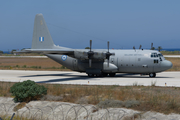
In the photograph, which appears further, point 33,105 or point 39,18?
point 39,18

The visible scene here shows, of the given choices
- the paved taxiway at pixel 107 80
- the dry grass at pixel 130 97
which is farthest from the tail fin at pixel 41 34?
the dry grass at pixel 130 97

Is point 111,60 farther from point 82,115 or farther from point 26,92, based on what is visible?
point 82,115

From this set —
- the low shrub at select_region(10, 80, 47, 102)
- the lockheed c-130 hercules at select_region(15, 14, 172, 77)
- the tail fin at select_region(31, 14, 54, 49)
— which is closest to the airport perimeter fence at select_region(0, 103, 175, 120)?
the low shrub at select_region(10, 80, 47, 102)

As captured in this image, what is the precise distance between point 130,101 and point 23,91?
9.10 m

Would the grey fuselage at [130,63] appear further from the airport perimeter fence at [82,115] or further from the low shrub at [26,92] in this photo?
the airport perimeter fence at [82,115]

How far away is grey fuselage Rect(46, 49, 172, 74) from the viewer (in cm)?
3309

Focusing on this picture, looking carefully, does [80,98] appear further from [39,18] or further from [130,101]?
[39,18]

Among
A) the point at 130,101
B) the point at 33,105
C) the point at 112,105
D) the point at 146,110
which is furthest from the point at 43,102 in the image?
the point at 146,110

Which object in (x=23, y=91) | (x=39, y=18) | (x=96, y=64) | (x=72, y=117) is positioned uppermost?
(x=39, y=18)

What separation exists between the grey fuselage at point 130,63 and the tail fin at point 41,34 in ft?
18.4

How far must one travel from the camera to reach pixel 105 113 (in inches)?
643

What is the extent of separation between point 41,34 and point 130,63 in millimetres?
15565

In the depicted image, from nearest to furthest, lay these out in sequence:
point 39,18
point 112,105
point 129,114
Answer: point 129,114
point 112,105
point 39,18

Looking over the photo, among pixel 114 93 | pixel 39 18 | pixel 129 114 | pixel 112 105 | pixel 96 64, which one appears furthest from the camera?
pixel 39 18
